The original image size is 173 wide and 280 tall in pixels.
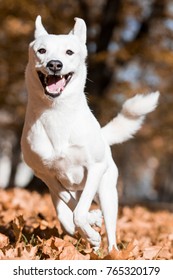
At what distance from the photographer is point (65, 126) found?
3855 millimetres

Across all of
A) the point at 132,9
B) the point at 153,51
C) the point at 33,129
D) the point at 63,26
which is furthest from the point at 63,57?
the point at 132,9

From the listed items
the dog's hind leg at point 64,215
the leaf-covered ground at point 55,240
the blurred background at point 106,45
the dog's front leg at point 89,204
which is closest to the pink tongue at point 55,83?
the dog's front leg at point 89,204

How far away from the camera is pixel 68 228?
13.9ft

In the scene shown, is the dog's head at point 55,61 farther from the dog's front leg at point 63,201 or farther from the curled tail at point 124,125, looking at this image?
the curled tail at point 124,125

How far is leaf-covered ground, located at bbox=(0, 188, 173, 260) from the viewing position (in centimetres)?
347

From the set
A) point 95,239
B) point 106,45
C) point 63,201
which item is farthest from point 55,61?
point 106,45

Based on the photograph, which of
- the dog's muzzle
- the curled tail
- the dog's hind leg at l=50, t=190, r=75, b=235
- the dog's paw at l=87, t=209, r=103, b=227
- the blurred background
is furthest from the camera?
the blurred background

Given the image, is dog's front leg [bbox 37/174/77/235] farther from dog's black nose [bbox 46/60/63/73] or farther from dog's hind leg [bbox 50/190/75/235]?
Result: dog's black nose [bbox 46/60/63/73]

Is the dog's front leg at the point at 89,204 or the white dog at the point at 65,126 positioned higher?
the white dog at the point at 65,126

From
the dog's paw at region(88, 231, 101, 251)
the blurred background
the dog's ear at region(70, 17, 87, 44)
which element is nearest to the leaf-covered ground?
the dog's paw at region(88, 231, 101, 251)

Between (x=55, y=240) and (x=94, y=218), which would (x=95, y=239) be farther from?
(x=55, y=240)

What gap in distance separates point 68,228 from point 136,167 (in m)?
32.8

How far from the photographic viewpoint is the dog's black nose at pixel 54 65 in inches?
143
